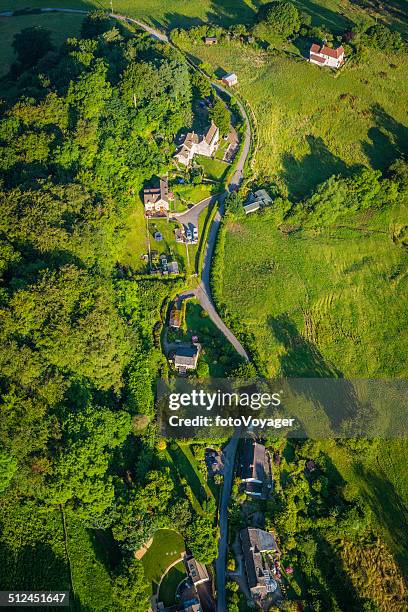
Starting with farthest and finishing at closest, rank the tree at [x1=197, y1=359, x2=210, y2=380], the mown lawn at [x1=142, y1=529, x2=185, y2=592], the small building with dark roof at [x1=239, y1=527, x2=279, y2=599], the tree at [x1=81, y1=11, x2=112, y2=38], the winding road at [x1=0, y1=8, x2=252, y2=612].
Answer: the tree at [x1=81, y1=11, x2=112, y2=38] → the tree at [x1=197, y1=359, x2=210, y2=380] → the winding road at [x1=0, y1=8, x2=252, y2=612] → the mown lawn at [x1=142, y1=529, x2=185, y2=592] → the small building with dark roof at [x1=239, y1=527, x2=279, y2=599]

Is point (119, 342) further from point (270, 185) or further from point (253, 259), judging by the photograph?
point (270, 185)

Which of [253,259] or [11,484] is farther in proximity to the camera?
[253,259]

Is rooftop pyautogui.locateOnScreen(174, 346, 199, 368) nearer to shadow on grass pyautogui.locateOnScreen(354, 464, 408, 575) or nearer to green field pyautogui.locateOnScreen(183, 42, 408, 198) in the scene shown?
shadow on grass pyautogui.locateOnScreen(354, 464, 408, 575)

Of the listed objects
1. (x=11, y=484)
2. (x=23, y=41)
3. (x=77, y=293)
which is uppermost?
(x=23, y=41)

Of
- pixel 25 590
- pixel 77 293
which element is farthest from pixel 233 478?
pixel 77 293

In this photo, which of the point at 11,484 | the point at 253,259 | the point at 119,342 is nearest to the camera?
the point at 11,484

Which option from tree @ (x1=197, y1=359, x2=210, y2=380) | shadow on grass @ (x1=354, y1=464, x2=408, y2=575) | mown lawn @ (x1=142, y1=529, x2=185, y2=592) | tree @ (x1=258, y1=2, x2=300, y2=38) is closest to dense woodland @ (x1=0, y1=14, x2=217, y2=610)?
mown lawn @ (x1=142, y1=529, x2=185, y2=592)

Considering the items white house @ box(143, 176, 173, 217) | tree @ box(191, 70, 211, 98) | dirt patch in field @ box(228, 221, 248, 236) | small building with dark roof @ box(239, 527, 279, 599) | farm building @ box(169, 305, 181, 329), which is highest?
tree @ box(191, 70, 211, 98)

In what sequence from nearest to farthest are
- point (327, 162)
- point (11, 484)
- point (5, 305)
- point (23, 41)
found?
point (11, 484) < point (5, 305) < point (327, 162) < point (23, 41)

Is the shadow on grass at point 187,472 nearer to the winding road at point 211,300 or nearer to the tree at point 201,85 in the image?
the winding road at point 211,300
